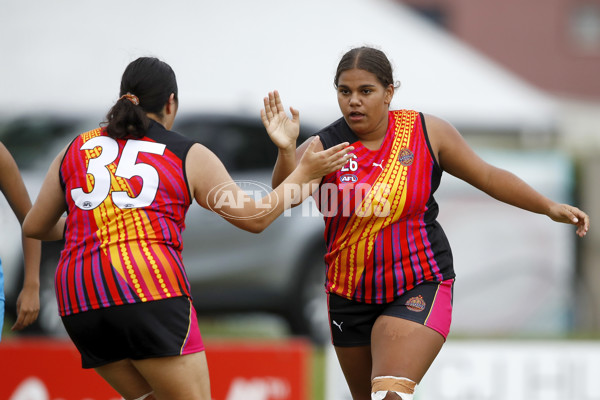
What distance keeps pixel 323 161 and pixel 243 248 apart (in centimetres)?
507

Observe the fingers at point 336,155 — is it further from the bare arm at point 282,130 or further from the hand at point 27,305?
the hand at point 27,305

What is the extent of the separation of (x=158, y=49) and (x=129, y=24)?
1.65ft

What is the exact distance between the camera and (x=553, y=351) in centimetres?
652

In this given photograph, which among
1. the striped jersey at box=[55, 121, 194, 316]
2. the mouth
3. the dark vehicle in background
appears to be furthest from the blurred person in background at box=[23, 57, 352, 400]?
the dark vehicle in background

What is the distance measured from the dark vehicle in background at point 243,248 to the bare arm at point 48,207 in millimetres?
4640

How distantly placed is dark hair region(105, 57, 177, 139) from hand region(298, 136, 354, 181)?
2.24ft

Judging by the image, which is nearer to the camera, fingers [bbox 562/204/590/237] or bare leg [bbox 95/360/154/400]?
bare leg [bbox 95/360/154/400]

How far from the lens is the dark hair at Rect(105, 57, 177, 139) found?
3840 millimetres

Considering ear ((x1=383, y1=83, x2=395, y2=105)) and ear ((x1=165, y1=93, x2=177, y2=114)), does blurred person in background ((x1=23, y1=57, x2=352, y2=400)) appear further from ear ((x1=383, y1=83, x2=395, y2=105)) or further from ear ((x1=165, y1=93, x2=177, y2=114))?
ear ((x1=383, y1=83, x2=395, y2=105))

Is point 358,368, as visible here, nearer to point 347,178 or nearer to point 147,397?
point 347,178

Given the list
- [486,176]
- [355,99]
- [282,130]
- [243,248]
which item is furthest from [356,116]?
[243,248]

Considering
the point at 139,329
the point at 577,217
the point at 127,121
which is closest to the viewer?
the point at 139,329

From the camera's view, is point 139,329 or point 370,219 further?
point 370,219

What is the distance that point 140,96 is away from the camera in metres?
3.93
